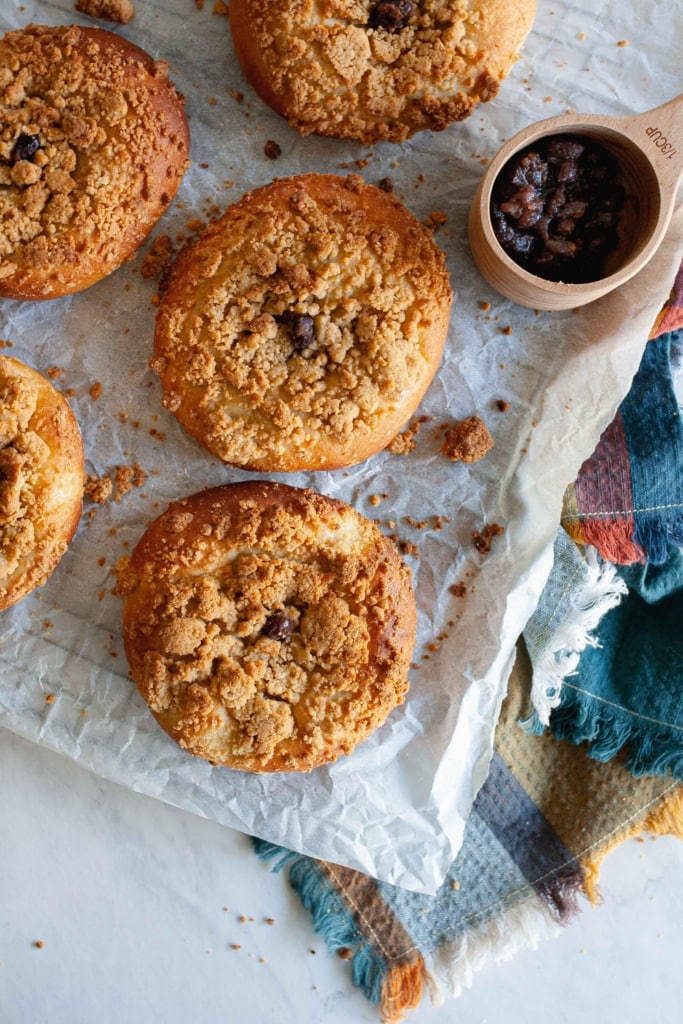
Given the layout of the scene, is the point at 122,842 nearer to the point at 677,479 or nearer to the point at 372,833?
the point at 372,833

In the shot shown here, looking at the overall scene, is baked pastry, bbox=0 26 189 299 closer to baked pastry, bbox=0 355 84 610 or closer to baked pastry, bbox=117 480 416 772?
baked pastry, bbox=0 355 84 610

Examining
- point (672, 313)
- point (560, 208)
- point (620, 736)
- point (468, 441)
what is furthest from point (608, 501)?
point (560, 208)

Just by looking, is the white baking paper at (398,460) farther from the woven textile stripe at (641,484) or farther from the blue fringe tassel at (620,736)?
the blue fringe tassel at (620,736)

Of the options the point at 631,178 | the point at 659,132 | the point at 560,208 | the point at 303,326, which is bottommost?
the point at 303,326

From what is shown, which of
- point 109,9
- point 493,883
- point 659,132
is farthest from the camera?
point 493,883

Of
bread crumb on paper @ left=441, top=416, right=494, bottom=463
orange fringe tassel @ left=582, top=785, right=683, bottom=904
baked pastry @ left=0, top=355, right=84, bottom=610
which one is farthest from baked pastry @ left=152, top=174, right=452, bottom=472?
orange fringe tassel @ left=582, top=785, right=683, bottom=904

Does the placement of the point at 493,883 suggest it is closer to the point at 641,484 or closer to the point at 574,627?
the point at 574,627
